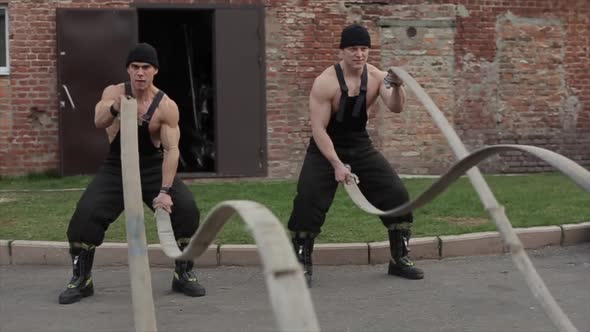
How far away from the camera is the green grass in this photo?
309 inches

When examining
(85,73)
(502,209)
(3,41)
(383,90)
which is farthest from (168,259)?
(3,41)

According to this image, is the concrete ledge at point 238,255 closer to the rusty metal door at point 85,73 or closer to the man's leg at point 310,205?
the man's leg at point 310,205

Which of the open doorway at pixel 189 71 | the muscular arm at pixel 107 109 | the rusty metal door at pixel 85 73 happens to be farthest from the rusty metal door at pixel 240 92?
the muscular arm at pixel 107 109

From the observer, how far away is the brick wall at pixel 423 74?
12.2 m

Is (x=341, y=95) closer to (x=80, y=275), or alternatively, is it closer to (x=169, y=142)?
(x=169, y=142)

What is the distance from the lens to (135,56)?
19.0 ft

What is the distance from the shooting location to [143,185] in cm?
619

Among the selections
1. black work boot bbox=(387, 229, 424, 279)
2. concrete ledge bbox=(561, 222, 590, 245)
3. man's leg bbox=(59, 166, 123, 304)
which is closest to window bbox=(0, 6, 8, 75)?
man's leg bbox=(59, 166, 123, 304)

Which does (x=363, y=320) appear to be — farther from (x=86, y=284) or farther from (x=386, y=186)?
(x=86, y=284)

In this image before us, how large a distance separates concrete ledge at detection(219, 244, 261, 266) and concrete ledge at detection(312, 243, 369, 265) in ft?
1.65

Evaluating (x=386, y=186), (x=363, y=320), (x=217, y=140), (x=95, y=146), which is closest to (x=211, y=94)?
(x=217, y=140)

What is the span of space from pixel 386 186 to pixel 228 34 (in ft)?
21.4

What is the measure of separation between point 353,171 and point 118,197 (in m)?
1.73

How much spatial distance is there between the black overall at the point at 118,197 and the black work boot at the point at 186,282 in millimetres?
243
